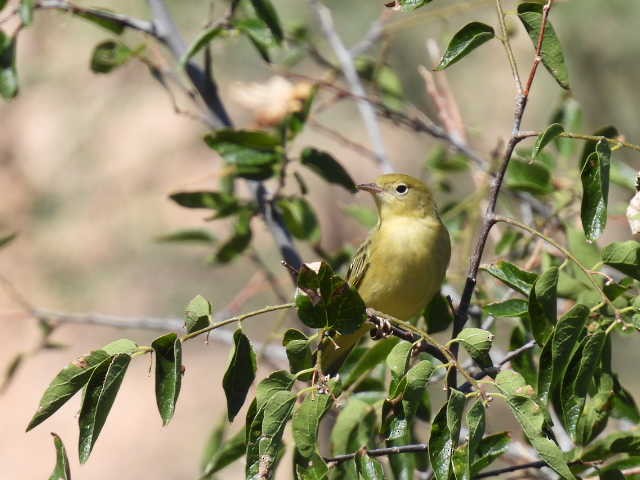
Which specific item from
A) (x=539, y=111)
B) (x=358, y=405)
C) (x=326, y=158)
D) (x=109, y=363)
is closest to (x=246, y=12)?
(x=326, y=158)

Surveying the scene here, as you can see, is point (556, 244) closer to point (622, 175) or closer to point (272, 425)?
point (272, 425)

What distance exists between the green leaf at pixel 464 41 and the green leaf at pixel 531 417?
614 mm

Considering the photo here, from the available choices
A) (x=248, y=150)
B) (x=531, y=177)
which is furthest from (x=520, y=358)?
(x=248, y=150)

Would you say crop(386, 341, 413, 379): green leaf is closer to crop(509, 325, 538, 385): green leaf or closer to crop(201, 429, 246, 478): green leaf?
crop(509, 325, 538, 385): green leaf

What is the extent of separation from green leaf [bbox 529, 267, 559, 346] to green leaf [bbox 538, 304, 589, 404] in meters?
0.04

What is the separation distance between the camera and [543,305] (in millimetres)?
1794

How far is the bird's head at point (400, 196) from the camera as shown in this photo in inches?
139

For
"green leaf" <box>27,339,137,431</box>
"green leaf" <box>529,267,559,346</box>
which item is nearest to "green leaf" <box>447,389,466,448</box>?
"green leaf" <box>529,267,559,346</box>

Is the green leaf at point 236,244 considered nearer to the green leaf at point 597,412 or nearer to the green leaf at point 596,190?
the green leaf at point 597,412

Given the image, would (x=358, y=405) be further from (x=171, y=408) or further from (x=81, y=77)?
(x=81, y=77)

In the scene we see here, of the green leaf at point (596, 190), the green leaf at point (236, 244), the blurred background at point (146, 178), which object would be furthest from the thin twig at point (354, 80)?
the blurred background at point (146, 178)

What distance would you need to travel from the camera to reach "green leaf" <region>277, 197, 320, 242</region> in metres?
3.05

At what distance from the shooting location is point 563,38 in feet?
30.7

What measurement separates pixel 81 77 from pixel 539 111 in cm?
625
